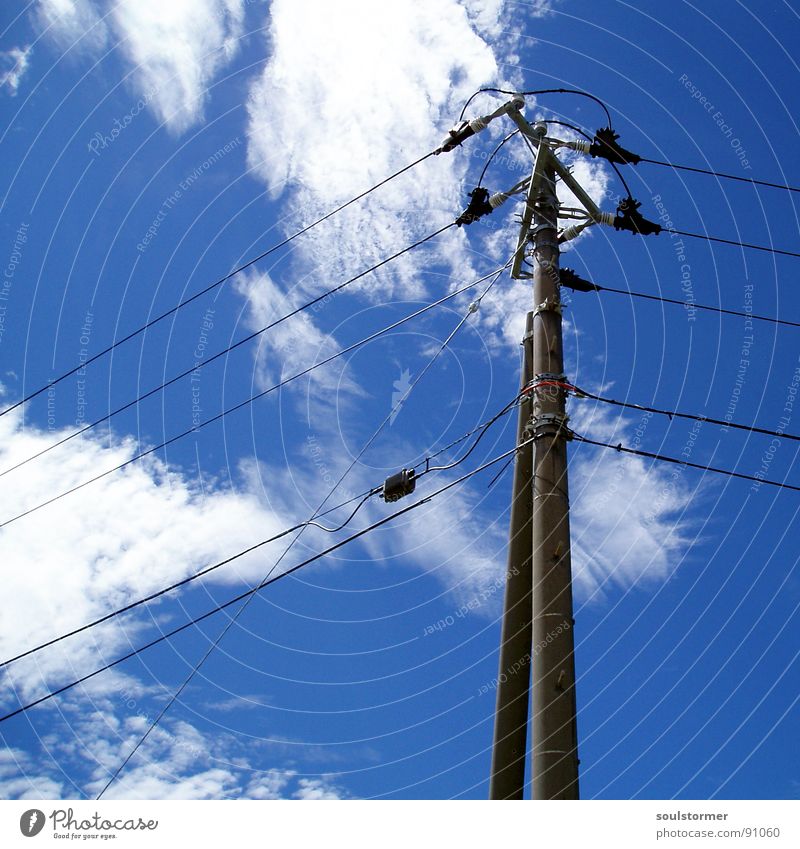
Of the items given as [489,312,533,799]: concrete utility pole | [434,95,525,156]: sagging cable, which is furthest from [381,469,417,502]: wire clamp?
[434,95,525,156]: sagging cable

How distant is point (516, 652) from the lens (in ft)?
27.9

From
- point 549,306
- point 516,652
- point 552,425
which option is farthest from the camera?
point 516,652

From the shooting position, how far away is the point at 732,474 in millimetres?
8469

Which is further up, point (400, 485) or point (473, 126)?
point (473, 126)

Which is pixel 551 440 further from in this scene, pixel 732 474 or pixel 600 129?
pixel 600 129
